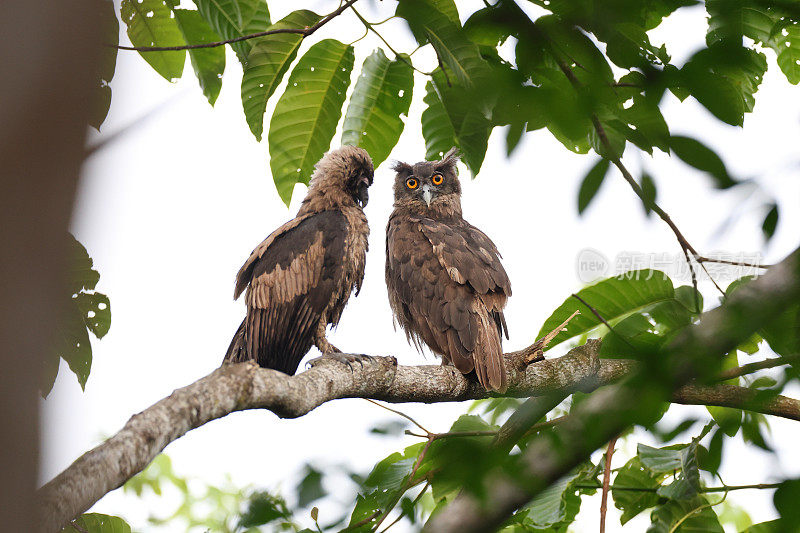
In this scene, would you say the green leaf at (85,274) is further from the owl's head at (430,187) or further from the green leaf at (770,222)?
the green leaf at (770,222)

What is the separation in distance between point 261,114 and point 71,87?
2665mm

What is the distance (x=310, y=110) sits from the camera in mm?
3643

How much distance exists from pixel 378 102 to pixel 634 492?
2.45m

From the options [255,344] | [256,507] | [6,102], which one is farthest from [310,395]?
[6,102]

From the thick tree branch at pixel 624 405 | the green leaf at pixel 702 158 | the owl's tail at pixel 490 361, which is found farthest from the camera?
the owl's tail at pixel 490 361

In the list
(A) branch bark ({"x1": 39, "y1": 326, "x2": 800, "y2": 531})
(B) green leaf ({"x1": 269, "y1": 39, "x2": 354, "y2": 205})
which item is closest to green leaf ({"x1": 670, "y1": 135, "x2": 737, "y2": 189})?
(A) branch bark ({"x1": 39, "y1": 326, "x2": 800, "y2": 531})

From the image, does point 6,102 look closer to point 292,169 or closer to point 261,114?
point 261,114

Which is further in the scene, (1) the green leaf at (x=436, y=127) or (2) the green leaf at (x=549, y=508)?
(1) the green leaf at (x=436, y=127)

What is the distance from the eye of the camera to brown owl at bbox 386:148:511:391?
4090mm

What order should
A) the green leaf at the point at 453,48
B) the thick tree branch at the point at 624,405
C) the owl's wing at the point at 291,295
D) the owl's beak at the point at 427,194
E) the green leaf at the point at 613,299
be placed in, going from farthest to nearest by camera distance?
1. the owl's beak at the point at 427,194
2. the owl's wing at the point at 291,295
3. the green leaf at the point at 613,299
4. the green leaf at the point at 453,48
5. the thick tree branch at the point at 624,405

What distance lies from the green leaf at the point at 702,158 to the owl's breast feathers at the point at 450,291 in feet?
9.39

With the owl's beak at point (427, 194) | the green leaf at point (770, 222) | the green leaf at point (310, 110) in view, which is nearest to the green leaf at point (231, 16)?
the green leaf at point (310, 110)

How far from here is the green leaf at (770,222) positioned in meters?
1.26

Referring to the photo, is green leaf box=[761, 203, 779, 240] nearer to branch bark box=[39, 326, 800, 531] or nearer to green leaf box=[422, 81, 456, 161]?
branch bark box=[39, 326, 800, 531]
